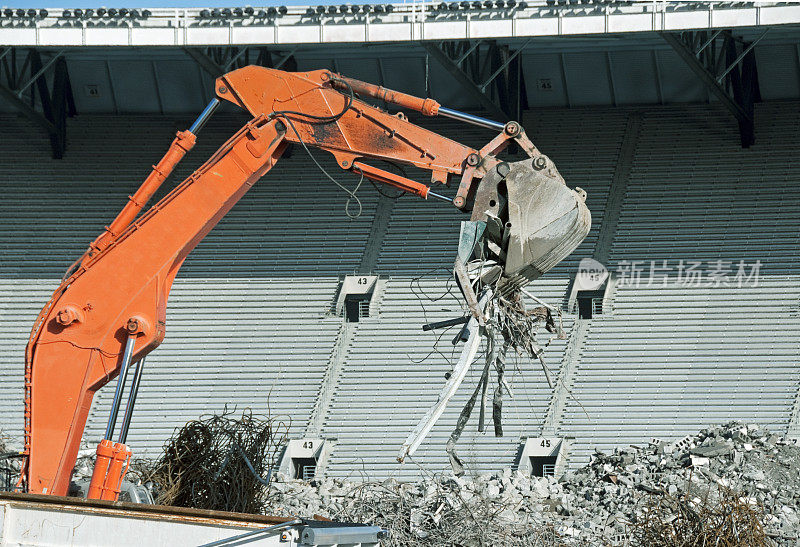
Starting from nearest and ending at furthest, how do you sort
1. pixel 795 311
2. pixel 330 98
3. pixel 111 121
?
pixel 330 98, pixel 795 311, pixel 111 121

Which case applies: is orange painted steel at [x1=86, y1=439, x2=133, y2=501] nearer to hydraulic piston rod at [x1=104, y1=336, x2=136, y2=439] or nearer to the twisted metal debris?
hydraulic piston rod at [x1=104, y1=336, x2=136, y2=439]

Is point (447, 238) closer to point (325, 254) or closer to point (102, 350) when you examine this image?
point (325, 254)

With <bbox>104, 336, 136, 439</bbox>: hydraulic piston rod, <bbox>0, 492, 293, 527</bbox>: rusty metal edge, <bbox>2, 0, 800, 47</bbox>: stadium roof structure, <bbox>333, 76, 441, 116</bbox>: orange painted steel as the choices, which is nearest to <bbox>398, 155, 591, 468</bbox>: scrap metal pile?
<bbox>333, 76, 441, 116</bbox>: orange painted steel

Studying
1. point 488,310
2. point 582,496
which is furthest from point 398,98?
point 582,496

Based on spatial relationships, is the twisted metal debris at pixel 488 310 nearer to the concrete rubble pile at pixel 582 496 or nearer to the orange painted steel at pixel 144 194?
the concrete rubble pile at pixel 582 496

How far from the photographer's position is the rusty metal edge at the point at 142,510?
8.01 meters

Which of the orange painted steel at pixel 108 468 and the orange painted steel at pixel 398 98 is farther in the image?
the orange painted steel at pixel 398 98

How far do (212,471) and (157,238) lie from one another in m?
3.10

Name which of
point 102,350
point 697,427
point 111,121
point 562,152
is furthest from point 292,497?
point 111,121

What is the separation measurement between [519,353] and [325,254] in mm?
12970

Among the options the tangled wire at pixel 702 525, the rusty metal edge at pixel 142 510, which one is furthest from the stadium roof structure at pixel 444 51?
the rusty metal edge at pixel 142 510

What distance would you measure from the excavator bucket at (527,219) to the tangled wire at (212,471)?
4195mm

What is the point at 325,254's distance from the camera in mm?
22625

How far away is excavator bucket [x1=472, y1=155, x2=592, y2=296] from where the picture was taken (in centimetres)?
962
